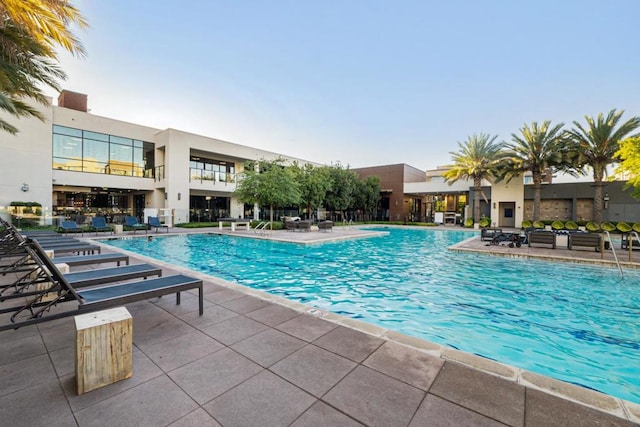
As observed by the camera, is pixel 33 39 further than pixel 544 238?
No

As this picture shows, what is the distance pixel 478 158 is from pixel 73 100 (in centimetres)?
3562

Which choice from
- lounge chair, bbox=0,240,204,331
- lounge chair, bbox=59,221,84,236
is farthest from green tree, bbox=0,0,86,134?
lounge chair, bbox=59,221,84,236

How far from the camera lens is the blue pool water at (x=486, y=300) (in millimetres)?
3904

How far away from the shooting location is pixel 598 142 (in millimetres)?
20234

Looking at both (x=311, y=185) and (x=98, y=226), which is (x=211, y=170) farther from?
(x=98, y=226)

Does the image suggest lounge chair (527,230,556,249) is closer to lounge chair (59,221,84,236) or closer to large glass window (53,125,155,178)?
lounge chair (59,221,84,236)

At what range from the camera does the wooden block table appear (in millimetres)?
2170

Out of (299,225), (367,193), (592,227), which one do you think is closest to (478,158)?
(592,227)

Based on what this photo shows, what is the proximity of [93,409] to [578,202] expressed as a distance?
3457cm

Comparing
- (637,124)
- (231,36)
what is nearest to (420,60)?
(231,36)

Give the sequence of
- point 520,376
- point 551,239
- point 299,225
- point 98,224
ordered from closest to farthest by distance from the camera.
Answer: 1. point 520,376
2. point 551,239
3. point 98,224
4. point 299,225

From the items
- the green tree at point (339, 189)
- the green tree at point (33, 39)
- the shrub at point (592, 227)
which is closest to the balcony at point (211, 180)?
the green tree at point (339, 189)

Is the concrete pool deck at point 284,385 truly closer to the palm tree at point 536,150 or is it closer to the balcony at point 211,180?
the balcony at point 211,180

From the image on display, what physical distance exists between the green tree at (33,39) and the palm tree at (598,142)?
96.7 ft
